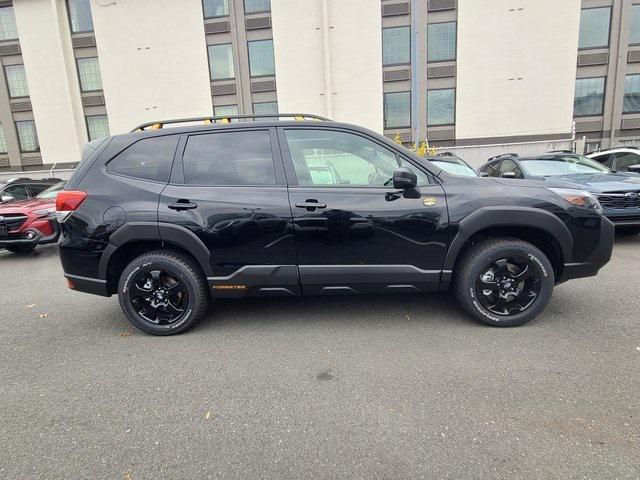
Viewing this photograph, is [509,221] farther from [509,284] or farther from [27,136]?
[27,136]

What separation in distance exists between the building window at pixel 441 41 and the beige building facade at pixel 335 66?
0.20ft

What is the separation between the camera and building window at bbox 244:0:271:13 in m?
23.9

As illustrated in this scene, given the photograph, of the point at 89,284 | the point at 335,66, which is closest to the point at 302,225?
the point at 89,284

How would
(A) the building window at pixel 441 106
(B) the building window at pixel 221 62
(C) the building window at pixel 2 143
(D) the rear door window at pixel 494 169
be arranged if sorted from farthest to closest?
(C) the building window at pixel 2 143 → (B) the building window at pixel 221 62 → (A) the building window at pixel 441 106 → (D) the rear door window at pixel 494 169

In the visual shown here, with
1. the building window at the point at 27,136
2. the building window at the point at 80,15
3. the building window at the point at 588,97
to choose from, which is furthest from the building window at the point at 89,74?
the building window at the point at 588,97

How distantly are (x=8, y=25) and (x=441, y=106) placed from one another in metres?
28.1

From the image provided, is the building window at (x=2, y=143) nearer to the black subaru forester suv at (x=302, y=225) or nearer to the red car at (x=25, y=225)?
the red car at (x=25, y=225)

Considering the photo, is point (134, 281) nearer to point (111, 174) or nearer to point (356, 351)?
point (111, 174)

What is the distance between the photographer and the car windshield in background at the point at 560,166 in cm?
741

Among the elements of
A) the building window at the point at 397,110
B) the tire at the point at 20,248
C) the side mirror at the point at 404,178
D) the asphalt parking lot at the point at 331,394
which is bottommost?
the tire at the point at 20,248

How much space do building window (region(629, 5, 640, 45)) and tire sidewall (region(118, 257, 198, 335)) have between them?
29.6 meters

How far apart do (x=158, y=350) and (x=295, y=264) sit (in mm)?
1396

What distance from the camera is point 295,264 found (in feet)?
11.5

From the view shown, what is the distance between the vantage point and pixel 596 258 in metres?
3.50
